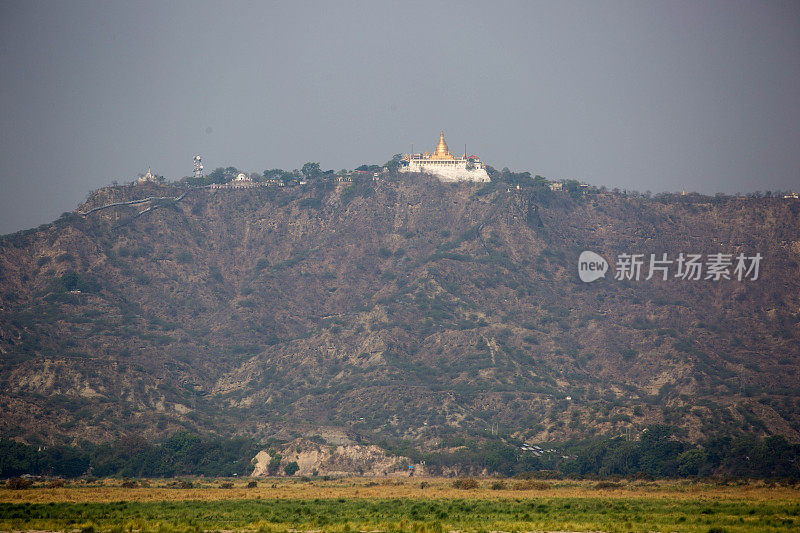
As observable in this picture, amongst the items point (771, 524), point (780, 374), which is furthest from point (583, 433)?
point (771, 524)

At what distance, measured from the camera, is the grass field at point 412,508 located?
5994 centimetres

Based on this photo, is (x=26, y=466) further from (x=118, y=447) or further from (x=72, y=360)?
(x=72, y=360)

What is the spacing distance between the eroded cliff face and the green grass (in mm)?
55608

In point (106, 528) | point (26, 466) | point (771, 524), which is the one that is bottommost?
point (26, 466)

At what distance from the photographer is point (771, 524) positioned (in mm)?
59000

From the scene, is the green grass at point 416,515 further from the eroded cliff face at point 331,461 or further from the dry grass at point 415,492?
the eroded cliff face at point 331,461

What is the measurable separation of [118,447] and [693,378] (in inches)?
4627

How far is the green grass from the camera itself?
195ft

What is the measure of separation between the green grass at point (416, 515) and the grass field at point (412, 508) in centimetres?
8

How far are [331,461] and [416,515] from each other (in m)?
72.4

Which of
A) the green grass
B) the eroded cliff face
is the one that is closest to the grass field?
the green grass

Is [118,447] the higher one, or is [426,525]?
[426,525]

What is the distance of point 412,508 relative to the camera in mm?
70812

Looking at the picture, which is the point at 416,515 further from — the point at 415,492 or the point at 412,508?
the point at 415,492
